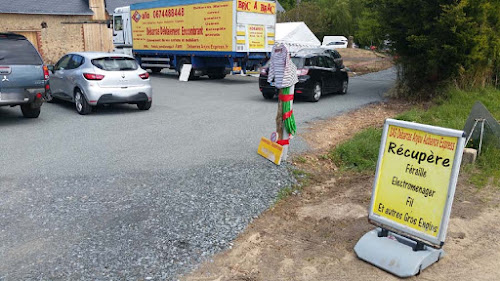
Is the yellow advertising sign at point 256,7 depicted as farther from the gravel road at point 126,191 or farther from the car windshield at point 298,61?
the gravel road at point 126,191

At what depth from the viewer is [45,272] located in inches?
151

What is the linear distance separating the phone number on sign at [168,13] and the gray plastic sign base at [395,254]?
18636 mm

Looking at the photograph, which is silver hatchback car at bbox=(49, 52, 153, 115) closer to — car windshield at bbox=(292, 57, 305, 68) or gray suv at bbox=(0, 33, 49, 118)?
gray suv at bbox=(0, 33, 49, 118)

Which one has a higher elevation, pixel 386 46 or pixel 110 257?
pixel 386 46

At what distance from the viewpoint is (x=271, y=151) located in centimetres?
712

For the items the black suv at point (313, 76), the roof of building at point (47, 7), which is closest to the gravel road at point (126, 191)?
the black suv at point (313, 76)

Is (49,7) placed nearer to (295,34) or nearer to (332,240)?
(295,34)

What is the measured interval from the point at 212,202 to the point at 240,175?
1061 millimetres

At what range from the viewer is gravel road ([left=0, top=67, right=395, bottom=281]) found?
412 cm

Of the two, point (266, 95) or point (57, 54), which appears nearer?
point (266, 95)

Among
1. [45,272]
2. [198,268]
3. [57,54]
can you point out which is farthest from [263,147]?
[57,54]

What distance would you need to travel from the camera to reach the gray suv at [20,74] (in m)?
9.22

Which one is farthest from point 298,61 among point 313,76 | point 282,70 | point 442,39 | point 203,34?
point 203,34

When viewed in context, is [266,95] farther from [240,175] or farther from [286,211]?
[286,211]
